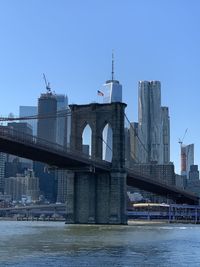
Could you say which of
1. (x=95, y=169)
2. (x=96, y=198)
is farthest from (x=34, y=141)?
(x=96, y=198)

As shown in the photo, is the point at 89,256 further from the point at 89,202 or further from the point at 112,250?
the point at 89,202

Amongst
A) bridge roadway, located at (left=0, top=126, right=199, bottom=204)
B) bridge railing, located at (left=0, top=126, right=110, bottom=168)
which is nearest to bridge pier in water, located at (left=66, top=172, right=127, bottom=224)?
bridge roadway, located at (left=0, top=126, right=199, bottom=204)

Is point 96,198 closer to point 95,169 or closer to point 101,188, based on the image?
point 101,188

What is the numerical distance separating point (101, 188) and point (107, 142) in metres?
10.9

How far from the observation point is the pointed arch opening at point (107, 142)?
311 ft

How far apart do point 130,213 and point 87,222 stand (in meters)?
64.8

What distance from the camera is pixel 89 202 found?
8606cm

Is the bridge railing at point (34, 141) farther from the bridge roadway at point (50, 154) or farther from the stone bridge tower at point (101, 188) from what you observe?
the stone bridge tower at point (101, 188)

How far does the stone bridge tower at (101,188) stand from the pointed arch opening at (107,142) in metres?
3.78

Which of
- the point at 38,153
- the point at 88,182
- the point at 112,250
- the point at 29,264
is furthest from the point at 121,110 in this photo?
the point at 29,264

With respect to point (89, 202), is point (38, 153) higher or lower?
higher

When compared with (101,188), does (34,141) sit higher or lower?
higher

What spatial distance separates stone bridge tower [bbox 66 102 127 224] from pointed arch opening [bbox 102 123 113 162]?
12.4 feet

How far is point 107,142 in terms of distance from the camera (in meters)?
95.6
